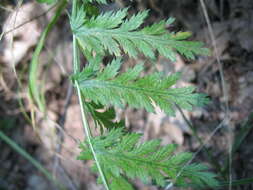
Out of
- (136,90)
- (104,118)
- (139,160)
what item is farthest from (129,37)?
(139,160)

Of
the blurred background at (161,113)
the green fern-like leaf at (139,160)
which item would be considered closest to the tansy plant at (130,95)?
the green fern-like leaf at (139,160)

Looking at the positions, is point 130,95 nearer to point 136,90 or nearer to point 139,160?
point 136,90

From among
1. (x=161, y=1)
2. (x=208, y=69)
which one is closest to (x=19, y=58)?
(x=161, y=1)

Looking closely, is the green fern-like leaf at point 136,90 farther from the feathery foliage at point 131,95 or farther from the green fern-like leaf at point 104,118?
the green fern-like leaf at point 104,118

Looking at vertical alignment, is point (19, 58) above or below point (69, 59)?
above

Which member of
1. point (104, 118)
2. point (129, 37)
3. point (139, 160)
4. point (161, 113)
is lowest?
point (161, 113)

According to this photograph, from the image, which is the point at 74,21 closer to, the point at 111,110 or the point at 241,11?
the point at 111,110
